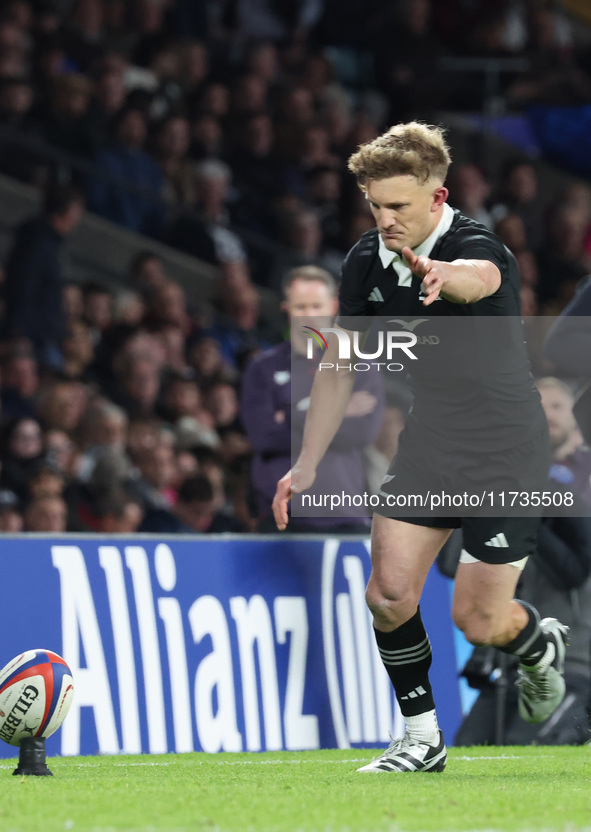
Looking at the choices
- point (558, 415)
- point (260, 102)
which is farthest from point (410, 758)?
point (260, 102)

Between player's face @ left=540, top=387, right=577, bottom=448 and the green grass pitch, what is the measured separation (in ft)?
5.98

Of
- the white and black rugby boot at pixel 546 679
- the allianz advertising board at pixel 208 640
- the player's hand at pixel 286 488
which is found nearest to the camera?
the player's hand at pixel 286 488

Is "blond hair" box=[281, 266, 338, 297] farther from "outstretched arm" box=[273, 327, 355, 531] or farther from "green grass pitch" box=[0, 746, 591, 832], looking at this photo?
"green grass pitch" box=[0, 746, 591, 832]

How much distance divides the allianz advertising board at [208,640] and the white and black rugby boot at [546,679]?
128 cm

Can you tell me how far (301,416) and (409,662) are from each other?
1968 mm

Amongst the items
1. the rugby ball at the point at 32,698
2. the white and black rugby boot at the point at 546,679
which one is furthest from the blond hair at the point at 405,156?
the rugby ball at the point at 32,698

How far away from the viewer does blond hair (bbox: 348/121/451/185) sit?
15.9 ft

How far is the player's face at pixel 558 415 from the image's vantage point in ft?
23.8

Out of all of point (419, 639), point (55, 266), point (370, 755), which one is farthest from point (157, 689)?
point (55, 266)

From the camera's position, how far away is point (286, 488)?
543 centimetres

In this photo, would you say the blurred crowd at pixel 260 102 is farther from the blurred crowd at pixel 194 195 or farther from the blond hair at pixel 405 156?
Answer: the blond hair at pixel 405 156

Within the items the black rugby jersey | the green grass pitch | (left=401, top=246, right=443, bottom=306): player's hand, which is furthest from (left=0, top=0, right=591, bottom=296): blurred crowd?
(left=401, top=246, right=443, bottom=306): player's hand

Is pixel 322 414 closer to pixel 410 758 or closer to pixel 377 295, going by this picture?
pixel 377 295

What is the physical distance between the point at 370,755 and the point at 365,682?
55 cm
